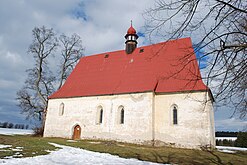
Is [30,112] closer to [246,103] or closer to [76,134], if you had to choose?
[76,134]

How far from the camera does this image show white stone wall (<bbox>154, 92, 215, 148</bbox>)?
47.6 ft

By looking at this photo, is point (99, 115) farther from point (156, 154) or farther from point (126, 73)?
point (156, 154)

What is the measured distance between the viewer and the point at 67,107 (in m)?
20.5

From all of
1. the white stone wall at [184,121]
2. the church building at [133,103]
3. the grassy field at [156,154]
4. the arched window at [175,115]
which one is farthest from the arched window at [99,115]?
the arched window at [175,115]

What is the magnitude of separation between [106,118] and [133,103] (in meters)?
2.94

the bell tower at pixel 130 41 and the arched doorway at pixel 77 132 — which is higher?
the bell tower at pixel 130 41

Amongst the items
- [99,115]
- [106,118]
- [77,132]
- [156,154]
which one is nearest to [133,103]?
[106,118]

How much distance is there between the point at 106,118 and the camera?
18.1m

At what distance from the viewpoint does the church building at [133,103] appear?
49.5ft

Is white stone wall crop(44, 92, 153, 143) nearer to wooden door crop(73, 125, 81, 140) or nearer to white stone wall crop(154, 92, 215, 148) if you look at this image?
wooden door crop(73, 125, 81, 140)

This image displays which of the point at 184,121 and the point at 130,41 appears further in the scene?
the point at 130,41

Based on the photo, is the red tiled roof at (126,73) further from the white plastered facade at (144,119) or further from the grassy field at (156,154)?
the grassy field at (156,154)

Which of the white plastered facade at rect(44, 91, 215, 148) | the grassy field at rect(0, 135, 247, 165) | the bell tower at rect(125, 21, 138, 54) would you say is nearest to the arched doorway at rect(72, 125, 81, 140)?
the white plastered facade at rect(44, 91, 215, 148)

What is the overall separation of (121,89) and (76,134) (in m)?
6.34
